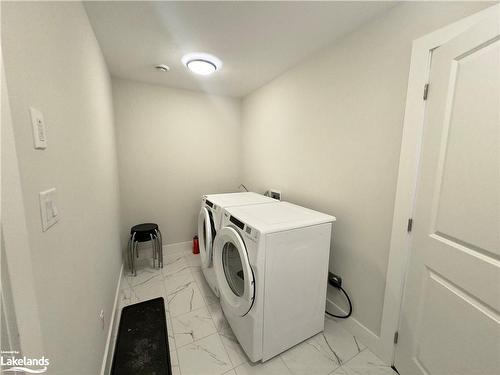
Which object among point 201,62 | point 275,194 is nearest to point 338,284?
point 275,194

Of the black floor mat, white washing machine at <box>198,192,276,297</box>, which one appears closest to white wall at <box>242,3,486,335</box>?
white washing machine at <box>198,192,276,297</box>

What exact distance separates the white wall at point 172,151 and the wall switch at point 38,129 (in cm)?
202

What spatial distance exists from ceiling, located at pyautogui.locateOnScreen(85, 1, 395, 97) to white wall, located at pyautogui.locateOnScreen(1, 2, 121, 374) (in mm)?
300

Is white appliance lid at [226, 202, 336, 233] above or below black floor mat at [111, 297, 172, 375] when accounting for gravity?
above

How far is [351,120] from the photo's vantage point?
152 centimetres

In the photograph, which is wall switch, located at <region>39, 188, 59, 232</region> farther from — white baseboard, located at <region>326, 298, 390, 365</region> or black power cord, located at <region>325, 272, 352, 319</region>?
white baseboard, located at <region>326, 298, 390, 365</region>

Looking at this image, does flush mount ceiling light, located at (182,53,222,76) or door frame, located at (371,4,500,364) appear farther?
flush mount ceiling light, located at (182,53,222,76)

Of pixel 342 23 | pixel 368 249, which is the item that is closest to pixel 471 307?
pixel 368 249

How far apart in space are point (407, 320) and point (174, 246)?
103 inches

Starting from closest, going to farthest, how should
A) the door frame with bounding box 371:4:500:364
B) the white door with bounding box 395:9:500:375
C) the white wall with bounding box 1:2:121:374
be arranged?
the white wall with bounding box 1:2:121:374
the white door with bounding box 395:9:500:375
the door frame with bounding box 371:4:500:364

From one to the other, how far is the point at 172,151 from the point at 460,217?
2745 mm

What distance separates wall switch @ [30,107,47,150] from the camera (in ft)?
1.99

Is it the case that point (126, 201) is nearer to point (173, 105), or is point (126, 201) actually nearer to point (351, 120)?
point (173, 105)

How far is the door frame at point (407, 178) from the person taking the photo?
3.54 ft
